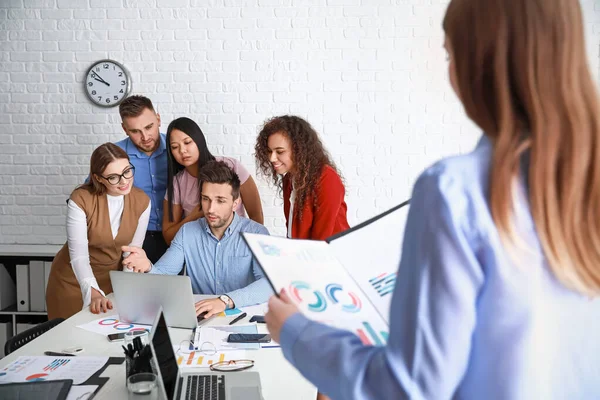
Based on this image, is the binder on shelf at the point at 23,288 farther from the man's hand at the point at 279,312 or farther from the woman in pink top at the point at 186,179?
the man's hand at the point at 279,312

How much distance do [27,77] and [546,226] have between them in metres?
4.06

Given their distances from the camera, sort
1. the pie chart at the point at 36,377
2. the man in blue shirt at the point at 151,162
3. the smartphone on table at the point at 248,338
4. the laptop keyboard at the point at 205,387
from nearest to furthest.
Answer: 1. the laptop keyboard at the point at 205,387
2. the pie chart at the point at 36,377
3. the smartphone on table at the point at 248,338
4. the man in blue shirt at the point at 151,162

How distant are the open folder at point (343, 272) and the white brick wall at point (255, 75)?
2910 millimetres

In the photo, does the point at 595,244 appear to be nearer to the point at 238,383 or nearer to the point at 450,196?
the point at 450,196

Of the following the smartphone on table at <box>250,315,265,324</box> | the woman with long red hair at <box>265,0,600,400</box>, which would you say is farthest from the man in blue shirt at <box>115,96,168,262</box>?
the woman with long red hair at <box>265,0,600,400</box>

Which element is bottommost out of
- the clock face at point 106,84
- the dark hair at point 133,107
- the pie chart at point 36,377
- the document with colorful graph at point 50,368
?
the pie chart at point 36,377

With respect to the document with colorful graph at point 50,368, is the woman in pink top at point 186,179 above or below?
above

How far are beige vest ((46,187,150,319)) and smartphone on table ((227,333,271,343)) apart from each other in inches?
40.0

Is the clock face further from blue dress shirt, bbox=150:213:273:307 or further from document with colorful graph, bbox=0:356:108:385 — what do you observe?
document with colorful graph, bbox=0:356:108:385

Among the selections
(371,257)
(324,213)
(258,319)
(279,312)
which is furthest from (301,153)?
(279,312)

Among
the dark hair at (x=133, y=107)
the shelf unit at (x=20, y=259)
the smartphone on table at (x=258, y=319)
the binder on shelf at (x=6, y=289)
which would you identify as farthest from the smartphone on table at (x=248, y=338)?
the binder on shelf at (x=6, y=289)

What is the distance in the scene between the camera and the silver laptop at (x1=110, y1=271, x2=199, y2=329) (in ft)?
6.36

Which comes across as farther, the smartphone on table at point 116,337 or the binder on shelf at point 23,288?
the binder on shelf at point 23,288

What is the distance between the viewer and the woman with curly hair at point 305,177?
2580 mm
